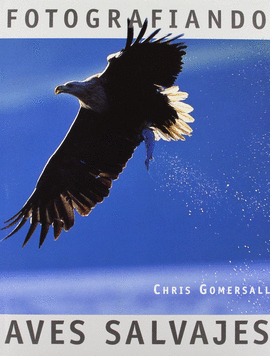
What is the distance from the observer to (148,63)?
1.49m

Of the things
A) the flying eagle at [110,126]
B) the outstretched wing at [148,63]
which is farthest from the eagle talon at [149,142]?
the outstretched wing at [148,63]

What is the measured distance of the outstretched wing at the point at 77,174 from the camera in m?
1.55

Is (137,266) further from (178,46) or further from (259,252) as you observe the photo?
(178,46)

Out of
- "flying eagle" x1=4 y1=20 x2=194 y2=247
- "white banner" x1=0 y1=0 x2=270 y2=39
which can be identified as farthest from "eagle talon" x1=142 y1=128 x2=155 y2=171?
"white banner" x1=0 y1=0 x2=270 y2=39

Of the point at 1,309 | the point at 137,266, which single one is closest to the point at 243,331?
the point at 137,266

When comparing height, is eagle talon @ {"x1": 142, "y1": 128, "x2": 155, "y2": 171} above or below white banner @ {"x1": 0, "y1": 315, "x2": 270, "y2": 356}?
above

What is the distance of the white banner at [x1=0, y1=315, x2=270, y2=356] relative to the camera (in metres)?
1.48

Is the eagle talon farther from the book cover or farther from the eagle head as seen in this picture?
the eagle head

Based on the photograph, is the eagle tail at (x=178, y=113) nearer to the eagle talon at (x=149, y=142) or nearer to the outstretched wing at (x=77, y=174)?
the eagle talon at (x=149, y=142)

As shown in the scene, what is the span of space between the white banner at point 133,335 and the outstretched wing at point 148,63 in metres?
1.07

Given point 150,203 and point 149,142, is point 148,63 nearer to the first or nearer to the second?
A: point 149,142

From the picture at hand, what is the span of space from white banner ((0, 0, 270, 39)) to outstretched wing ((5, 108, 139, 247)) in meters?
0.40

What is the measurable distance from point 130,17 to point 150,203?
2.79 ft

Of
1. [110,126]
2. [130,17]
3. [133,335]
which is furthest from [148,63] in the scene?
[133,335]
